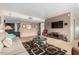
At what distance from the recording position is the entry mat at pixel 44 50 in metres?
1.69

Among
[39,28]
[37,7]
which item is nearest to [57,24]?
[39,28]

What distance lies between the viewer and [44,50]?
1.71 metres

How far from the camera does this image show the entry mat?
Answer: 66.4 inches

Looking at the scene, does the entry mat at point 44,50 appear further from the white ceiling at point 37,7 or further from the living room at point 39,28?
the white ceiling at point 37,7

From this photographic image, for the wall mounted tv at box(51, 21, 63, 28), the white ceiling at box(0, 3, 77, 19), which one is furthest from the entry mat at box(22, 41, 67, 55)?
the white ceiling at box(0, 3, 77, 19)

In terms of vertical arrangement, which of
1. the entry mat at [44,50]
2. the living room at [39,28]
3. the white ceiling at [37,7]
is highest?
the white ceiling at [37,7]

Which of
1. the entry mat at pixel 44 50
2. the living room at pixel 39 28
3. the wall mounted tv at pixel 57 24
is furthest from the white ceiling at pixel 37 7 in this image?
the entry mat at pixel 44 50

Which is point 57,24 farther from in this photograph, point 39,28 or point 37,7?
point 37,7

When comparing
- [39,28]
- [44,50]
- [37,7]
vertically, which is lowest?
[44,50]

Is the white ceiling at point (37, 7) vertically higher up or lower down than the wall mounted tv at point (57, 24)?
→ higher up

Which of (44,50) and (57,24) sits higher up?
(57,24)

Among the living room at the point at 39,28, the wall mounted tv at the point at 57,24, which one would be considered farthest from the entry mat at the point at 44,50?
the wall mounted tv at the point at 57,24

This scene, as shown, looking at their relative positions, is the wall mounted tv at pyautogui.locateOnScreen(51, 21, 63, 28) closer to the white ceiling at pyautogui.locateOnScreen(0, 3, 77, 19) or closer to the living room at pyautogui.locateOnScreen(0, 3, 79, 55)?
the living room at pyautogui.locateOnScreen(0, 3, 79, 55)
